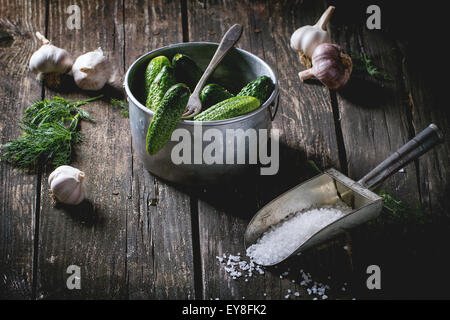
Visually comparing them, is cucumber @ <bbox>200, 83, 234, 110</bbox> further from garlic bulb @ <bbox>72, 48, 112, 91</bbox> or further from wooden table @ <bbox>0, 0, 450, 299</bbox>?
garlic bulb @ <bbox>72, 48, 112, 91</bbox>

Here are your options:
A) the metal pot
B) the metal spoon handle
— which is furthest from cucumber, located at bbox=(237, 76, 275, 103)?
the metal spoon handle

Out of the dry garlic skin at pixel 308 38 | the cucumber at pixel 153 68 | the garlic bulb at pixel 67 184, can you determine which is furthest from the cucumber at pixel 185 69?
the dry garlic skin at pixel 308 38

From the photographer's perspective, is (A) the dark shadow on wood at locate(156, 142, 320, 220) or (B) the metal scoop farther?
(A) the dark shadow on wood at locate(156, 142, 320, 220)

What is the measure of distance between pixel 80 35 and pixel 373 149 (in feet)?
3.84

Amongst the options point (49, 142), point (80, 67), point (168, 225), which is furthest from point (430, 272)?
point (80, 67)

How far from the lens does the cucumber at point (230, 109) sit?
132 cm

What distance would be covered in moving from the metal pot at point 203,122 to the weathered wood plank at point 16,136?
0.36m

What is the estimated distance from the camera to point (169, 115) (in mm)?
1265

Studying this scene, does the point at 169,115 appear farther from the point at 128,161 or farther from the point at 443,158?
the point at 443,158

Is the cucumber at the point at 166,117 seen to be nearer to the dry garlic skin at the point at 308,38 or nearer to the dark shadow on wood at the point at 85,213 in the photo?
the dark shadow on wood at the point at 85,213

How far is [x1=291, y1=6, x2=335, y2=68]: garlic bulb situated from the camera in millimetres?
1846

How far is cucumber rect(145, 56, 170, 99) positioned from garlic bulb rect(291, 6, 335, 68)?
1.96 ft

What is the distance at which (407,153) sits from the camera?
1342mm

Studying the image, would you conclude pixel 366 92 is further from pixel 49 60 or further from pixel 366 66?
pixel 49 60
